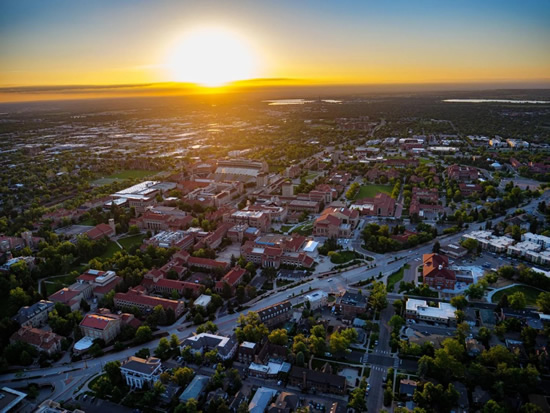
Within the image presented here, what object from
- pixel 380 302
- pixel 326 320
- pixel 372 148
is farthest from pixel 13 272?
pixel 372 148

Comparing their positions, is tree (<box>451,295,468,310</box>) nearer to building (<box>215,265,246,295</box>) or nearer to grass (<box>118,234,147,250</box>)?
building (<box>215,265,246,295</box>)

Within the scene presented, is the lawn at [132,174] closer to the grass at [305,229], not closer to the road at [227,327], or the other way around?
the grass at [305,229]

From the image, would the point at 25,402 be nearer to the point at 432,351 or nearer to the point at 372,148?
the point at 432,351

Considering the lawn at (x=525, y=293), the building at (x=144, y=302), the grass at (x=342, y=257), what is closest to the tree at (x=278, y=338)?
the building at (x=144, y=302)

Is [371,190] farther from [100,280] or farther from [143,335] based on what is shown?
[143,335]

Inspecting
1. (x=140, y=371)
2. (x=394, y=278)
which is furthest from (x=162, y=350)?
(x=394, y=278)

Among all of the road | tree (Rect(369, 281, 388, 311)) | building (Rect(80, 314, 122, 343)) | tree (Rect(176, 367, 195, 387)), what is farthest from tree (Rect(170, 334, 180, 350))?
tree (Rect(369, 281, 388, 311))
